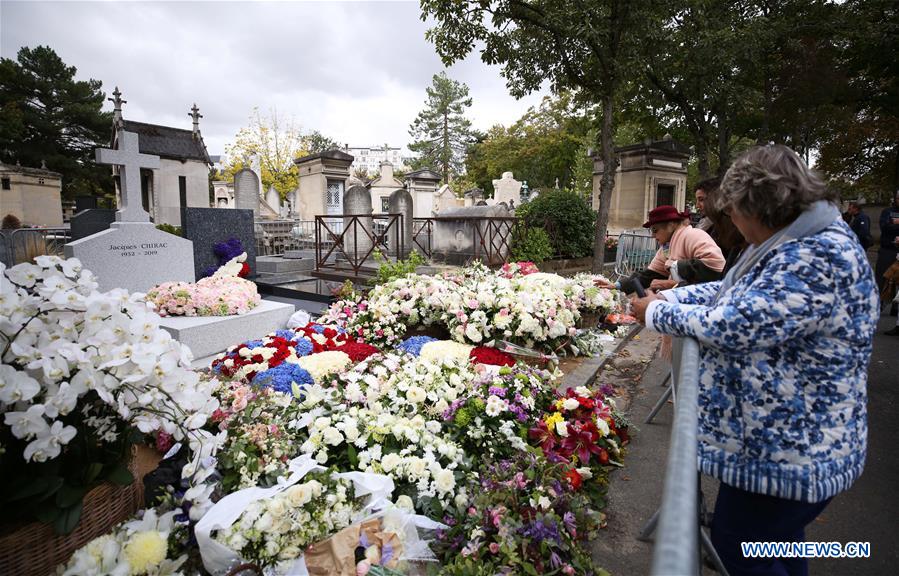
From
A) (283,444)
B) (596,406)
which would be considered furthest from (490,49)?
(283,444)

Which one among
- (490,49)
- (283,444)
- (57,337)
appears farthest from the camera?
(490,49)

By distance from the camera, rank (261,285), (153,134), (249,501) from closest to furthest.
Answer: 1. (249,501)
2. (261,285)
3. (153,134)

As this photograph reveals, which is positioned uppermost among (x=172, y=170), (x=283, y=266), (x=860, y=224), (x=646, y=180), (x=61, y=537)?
(x=172, y=170)

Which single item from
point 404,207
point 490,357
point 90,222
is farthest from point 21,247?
point 490,357

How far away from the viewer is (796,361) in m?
1.43

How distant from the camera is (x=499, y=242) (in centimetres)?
1148

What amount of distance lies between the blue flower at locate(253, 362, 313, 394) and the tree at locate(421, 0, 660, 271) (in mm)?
8206

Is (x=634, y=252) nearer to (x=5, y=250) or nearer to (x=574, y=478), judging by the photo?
(x=574, y=478)

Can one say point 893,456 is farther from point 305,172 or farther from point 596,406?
point 305,172

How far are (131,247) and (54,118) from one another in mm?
39164

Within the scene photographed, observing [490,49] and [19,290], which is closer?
[19,290]

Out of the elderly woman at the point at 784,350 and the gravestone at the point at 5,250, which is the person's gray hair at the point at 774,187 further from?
the gravestone at the point at 5,250

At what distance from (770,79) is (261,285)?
17.4 meters

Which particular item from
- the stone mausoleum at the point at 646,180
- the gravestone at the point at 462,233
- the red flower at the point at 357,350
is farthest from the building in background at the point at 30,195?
the stone mausoleum at the point at 646,180
